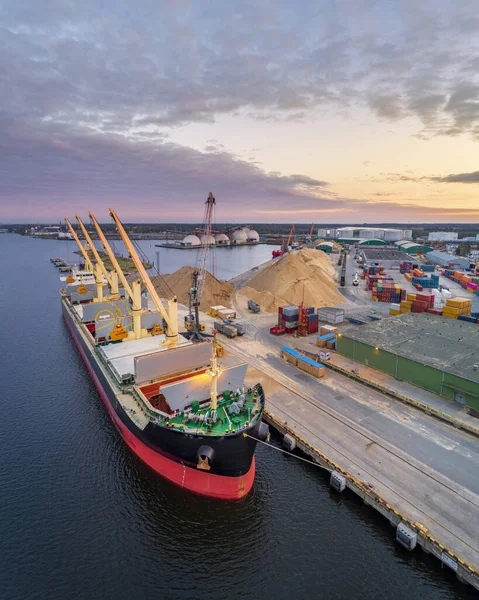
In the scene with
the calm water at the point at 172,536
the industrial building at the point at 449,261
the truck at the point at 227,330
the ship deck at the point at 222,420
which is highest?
the industrial building at the point at 449,261

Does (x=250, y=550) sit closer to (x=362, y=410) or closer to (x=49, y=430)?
(x=362, y=410)

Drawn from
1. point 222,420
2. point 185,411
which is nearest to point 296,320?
point 185,411

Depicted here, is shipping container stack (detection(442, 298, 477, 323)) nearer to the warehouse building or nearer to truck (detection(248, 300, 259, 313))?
the warehouse building

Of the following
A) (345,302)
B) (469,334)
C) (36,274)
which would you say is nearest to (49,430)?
(469,334)

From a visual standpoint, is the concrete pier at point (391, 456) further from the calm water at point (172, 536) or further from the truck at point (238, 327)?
the truck at point (238, 327)

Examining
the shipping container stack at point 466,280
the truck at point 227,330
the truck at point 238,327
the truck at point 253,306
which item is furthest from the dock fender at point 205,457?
the shipping container stack at point 466,280

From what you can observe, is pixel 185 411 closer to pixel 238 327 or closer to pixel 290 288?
pixel 238 327
